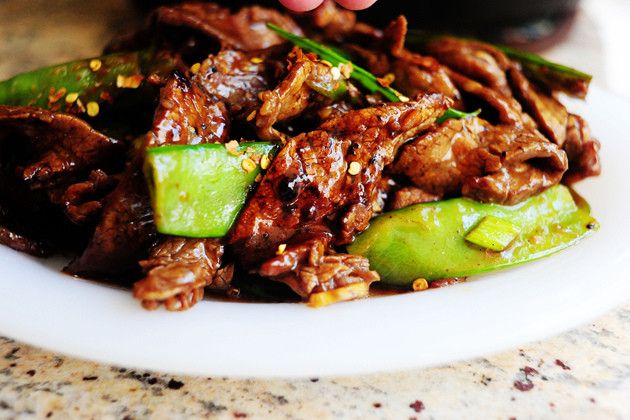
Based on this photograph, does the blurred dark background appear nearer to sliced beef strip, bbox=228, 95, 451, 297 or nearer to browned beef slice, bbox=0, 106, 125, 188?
sliced beef strip, bbox=228, 95, 451, 297

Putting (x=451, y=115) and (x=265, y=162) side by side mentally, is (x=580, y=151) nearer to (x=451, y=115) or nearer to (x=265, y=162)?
(x=451, y=115)

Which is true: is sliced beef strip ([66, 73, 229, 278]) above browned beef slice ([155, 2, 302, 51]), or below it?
below

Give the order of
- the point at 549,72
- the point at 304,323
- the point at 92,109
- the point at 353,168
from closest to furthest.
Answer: the point at 304,323, the point at 353,168, the point at 92,109, the point at 549,72

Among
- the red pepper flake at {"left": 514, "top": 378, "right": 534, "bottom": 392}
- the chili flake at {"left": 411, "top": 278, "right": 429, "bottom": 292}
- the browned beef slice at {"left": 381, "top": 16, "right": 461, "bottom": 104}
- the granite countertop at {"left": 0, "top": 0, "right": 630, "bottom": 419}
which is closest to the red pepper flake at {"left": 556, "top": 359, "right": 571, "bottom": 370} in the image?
the granite countertop at {"left": 0, "top": 0, "right": 630, "bottom": 419}

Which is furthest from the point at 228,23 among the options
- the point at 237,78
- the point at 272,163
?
the point at 272,163

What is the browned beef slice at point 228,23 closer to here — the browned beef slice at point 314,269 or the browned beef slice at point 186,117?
the browned beef slice at point 186,117

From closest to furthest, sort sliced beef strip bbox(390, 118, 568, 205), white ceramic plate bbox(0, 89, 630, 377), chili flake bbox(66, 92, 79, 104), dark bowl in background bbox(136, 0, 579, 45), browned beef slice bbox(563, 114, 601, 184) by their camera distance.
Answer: white ceramic plate bbox(0, 89, 630, 377)
sliced beef strip bbox(390, 118, 568, 205)
chili flake bbox(66, 92, 79, 104)
browned beef slice bbox(563, 114, 601, 184)
dark bowl in background bbox(136, 0, 579, 45)

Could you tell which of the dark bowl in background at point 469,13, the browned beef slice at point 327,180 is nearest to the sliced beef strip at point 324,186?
the browned beef slice at point 327,180

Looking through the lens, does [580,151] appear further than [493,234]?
Yes
